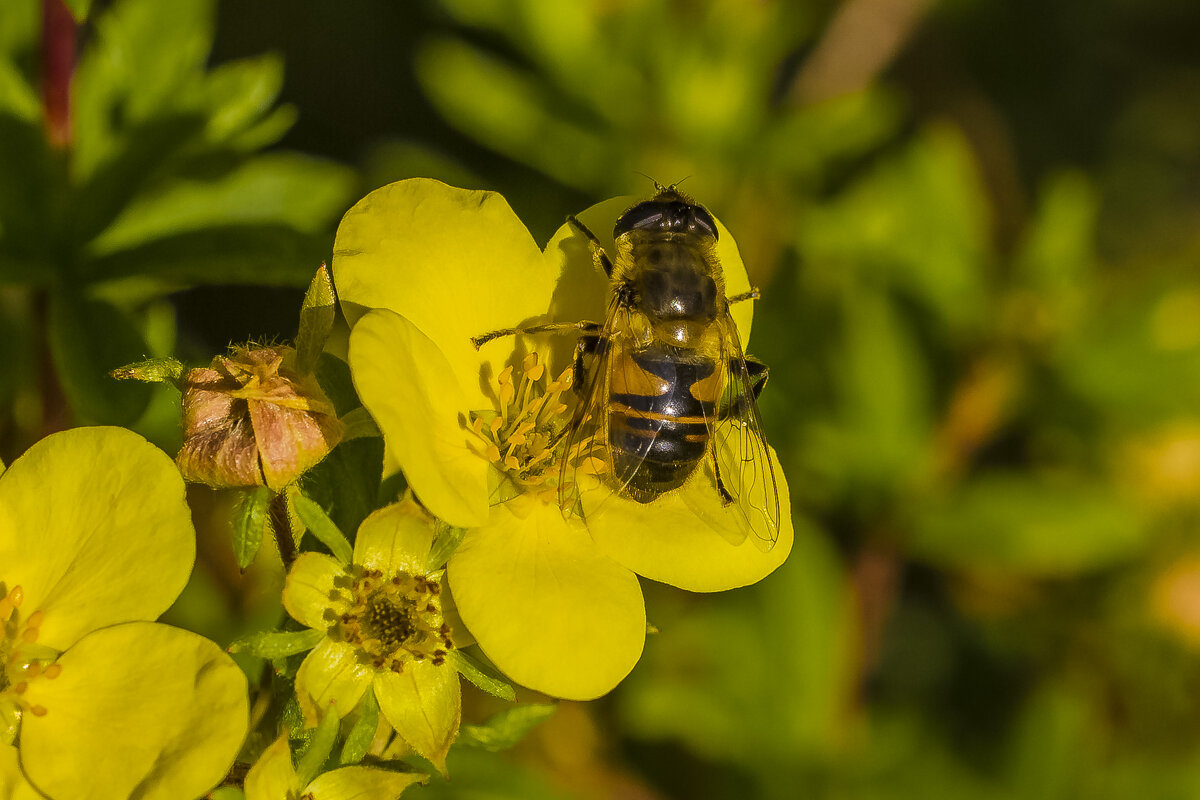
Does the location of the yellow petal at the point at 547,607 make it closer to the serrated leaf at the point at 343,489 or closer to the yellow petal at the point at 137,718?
the serrated leaf at the point at 343,489

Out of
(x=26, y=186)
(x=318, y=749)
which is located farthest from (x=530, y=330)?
(x=26, y=186)

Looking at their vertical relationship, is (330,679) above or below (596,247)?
below

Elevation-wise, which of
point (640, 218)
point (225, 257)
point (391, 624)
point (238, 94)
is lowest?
point (391, 624)

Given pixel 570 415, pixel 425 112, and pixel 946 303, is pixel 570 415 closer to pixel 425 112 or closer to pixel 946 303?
pixel 946 303

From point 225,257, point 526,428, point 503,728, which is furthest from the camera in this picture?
point 225,257

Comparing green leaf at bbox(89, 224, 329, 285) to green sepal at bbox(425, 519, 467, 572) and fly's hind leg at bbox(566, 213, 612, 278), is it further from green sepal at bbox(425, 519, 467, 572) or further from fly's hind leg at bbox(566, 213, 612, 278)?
green sepal at bbox(425, 519, 467, 572)

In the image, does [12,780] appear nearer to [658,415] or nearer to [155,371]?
[155,371]

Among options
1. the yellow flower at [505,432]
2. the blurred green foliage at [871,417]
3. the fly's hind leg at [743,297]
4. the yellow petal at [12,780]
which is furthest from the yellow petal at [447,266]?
the blurred green foliage at [871,417]
